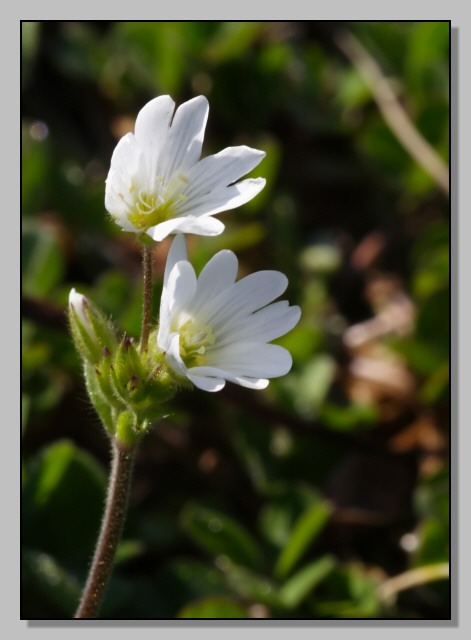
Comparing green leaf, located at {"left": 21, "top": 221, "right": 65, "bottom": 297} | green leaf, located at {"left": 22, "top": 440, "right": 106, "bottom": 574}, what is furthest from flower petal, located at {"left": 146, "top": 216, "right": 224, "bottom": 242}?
green leaf, located at {"left": 21, "top": 221, "right": 65, "bottom": 297}

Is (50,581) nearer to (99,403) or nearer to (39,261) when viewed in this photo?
(99,403)

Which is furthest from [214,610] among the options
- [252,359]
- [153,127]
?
[153,127]

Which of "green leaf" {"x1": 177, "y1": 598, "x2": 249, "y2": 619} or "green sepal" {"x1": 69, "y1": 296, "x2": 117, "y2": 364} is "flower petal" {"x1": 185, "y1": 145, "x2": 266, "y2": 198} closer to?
"green sepal" {"x1": 69, "y1": 296, "x2": 117, "y2": 364}

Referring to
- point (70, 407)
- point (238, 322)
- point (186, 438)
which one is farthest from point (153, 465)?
point (238, 322)

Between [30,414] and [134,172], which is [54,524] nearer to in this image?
[30,414]

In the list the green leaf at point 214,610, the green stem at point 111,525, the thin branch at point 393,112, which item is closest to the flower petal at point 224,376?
the green stem at point 111,525

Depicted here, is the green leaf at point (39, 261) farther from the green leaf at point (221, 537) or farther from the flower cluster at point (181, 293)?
the flower cluster at point (181, 293)

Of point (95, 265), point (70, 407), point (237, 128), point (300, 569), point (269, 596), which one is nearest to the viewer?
point (269, 596)
